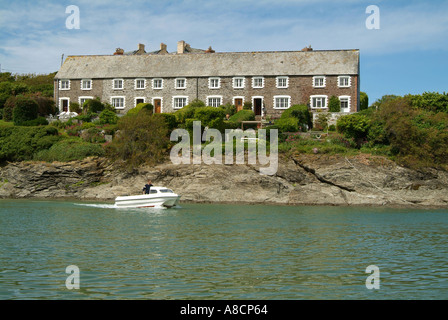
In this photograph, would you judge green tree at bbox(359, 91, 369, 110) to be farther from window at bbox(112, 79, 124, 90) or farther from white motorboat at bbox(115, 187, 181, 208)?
white motorboat at bbox(115, 187, 181, 208)

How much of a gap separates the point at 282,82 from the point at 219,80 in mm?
8730

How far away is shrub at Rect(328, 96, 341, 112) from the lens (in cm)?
6341

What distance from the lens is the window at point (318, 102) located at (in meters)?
65.1

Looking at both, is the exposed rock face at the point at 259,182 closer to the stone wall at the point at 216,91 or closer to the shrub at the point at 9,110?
the stone wall at the point at 216,91

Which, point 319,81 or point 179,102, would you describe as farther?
point 179,102

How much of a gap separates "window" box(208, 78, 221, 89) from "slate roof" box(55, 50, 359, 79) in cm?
74

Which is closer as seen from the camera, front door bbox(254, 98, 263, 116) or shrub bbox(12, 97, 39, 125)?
shrub bbox(12, 97, 39, 125)

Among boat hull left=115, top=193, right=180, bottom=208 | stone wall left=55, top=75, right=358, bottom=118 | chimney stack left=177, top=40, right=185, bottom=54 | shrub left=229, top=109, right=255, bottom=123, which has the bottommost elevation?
boat hull left=115, top=193, right=180, bottom=208

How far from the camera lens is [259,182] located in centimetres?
4659

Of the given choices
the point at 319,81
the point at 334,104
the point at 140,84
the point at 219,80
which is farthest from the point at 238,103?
the point at 140,84

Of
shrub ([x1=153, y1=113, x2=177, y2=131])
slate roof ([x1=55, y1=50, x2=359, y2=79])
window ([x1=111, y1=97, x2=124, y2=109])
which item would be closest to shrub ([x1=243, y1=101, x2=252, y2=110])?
slate roof ([x1=55, y1=50, x2=359, y2=79])

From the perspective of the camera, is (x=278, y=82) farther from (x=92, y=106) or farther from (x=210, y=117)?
(x=92, y=106)
